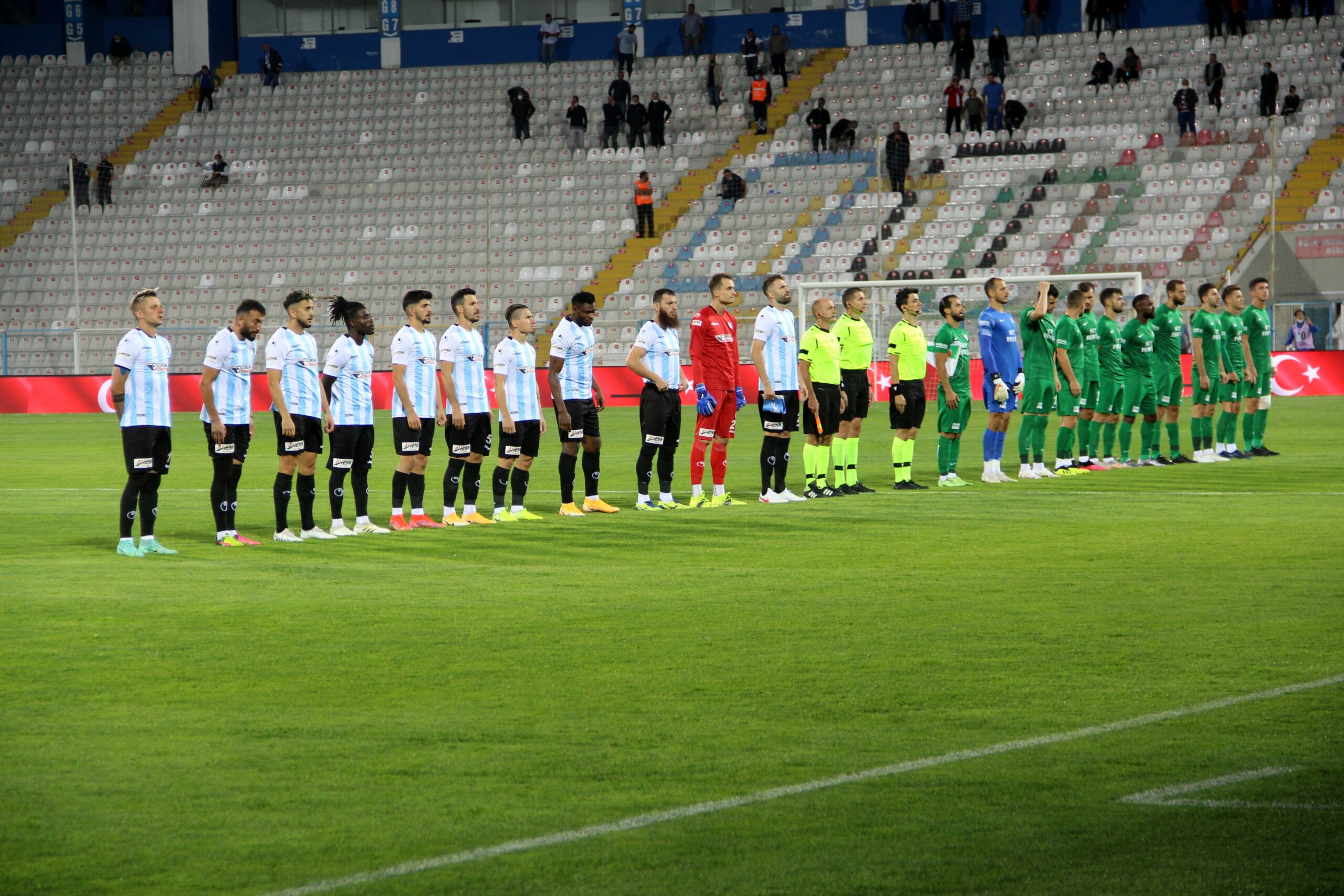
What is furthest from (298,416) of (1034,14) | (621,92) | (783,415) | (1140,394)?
(1034,14)

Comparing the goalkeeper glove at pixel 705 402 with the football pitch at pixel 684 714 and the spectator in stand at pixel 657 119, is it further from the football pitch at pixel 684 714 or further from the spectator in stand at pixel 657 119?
the spectator in stand at pixel 657 119

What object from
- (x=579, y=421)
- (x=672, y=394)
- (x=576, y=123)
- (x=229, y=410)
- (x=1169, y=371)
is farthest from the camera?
(x=576, y=123)

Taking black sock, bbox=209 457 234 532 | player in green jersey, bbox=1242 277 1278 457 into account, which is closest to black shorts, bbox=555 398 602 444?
black sock, bbox=209 457 234 532

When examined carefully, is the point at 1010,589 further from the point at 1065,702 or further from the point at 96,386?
the point at 96,386

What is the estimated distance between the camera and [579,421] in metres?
14.3

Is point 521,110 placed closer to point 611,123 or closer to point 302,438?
point 611,123

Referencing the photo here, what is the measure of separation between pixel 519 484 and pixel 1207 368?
980 centimetres

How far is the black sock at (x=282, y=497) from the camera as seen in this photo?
496 inches

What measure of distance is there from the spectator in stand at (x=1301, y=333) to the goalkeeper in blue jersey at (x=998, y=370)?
1577 cm

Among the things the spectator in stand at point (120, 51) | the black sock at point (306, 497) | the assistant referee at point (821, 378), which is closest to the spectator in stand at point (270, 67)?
the spectator in stand at point (120, 51)

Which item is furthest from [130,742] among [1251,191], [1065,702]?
[1251,191]

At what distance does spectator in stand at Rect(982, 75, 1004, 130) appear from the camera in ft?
129

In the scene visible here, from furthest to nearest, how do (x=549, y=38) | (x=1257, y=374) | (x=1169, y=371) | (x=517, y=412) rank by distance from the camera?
(x=549, y=38) < (x=1257, y=374) < (x=1169, y=371) < (x=517, y=412)

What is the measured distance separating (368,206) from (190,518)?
28.8 metres
